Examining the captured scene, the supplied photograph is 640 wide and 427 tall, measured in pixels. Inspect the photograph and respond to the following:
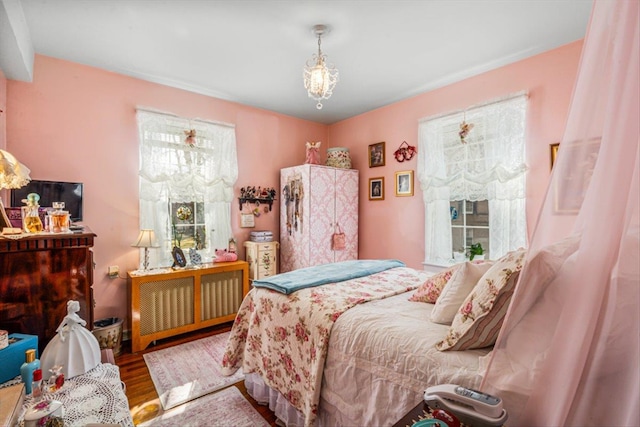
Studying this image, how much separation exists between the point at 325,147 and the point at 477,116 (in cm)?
240

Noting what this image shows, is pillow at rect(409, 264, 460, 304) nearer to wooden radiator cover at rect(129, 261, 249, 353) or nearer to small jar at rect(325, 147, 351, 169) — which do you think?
wooden radiator cover at rect(129, 261, 249, 353)

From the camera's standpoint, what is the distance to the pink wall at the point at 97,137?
2.71m

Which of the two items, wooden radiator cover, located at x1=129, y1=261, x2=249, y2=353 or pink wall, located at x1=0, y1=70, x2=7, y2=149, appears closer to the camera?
pink wall, located at x1=0, y1=70, x2=7, y2=149

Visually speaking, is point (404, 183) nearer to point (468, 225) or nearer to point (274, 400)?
point (468, 225)

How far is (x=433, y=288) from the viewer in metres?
1.81

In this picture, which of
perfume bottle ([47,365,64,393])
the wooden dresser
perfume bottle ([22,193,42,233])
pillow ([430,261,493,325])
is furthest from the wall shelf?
pillow ([430,261,493,325])

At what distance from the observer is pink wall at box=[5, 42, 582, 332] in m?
2.68

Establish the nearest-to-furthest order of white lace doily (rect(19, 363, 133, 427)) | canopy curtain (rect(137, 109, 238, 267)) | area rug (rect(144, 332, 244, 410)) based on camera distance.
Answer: white lace doily (rect(19, 363, 133, 427)), area rug (rect(144, 332, 244, 410)), canopy curtain (rect(137, 109, 238, 267))

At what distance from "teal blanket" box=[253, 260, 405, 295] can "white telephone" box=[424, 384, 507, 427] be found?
3.87 ft

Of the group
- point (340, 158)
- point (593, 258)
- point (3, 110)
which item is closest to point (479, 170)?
point (340, 158)

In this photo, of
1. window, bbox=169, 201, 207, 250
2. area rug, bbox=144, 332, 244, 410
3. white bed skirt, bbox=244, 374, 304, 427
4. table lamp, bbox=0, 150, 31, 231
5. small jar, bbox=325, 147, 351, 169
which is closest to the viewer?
table lamp, bbox=0, 150, 31, 231

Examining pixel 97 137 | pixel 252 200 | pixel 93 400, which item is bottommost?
pixel 93 400

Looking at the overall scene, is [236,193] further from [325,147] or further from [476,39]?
[476,39]

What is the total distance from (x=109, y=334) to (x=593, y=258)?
3472 millimetres
